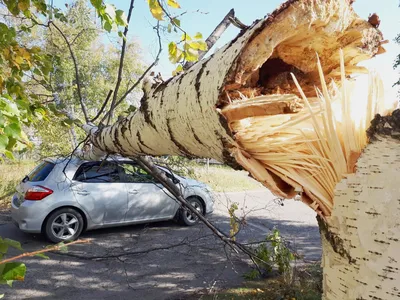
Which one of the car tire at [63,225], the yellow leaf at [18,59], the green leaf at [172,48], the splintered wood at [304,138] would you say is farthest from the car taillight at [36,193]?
the splintered wood at [304,138]

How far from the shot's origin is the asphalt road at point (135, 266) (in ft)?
14.2

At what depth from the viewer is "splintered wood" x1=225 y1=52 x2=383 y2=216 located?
0.62 meters

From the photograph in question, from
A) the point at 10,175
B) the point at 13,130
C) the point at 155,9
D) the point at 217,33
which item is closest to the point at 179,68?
the point at 155,9

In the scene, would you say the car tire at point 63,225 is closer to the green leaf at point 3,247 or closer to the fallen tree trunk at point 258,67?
the green leaf at point 3,247

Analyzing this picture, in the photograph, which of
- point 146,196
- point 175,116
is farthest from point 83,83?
point 175,116

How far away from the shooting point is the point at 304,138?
0.72 metres

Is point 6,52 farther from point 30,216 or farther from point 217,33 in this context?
point 30,216

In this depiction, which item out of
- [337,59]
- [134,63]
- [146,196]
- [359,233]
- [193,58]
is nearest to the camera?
[359,233]

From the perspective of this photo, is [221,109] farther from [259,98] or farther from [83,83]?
[83,83]

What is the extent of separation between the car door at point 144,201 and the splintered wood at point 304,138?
5.99m

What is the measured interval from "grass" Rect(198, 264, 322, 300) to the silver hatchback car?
1.85 meters

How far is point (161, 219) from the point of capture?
7328 millimetres

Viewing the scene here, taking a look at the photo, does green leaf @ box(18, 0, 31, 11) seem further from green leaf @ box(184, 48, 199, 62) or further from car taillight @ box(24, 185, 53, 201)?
car taillight @ box(24, 185, 53, 201)

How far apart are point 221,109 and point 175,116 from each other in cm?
26
